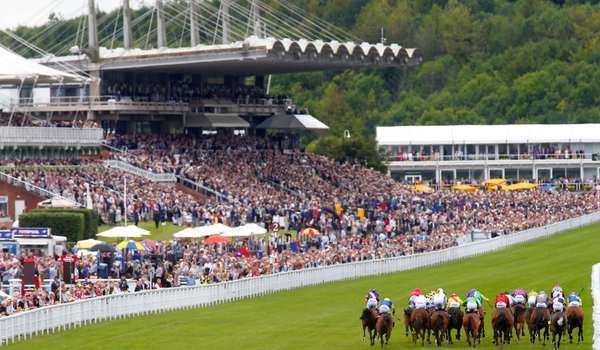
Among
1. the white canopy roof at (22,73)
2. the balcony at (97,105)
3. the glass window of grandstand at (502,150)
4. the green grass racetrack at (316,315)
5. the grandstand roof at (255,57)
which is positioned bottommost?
the green grass racetrack at (316,315)

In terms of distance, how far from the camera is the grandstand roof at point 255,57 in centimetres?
7381

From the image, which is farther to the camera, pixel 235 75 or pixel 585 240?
pixel 235 75

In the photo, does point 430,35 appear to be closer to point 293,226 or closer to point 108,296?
point 293,226

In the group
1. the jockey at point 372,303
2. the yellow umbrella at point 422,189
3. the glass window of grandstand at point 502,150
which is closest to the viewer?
the jockey at point 372,303

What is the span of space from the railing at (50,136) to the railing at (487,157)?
3811 centimetres

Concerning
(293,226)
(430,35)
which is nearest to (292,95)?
(430,35)

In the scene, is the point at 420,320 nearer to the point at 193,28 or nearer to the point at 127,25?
the point at 127,25

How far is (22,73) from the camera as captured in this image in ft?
209

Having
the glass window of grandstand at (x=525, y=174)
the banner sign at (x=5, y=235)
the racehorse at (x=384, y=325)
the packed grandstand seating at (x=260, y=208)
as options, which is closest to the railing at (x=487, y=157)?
the glass window of grandstand at (x=525, y=174)

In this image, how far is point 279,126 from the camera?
273 ft

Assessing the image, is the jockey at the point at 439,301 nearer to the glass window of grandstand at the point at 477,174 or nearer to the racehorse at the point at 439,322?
the racehorse at the point at 439,322

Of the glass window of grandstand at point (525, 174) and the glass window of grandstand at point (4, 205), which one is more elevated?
the glass window of grandstand at point (4, 205)

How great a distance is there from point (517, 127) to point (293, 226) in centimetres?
4598

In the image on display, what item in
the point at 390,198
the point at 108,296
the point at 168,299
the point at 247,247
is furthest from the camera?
the point at 390,198
